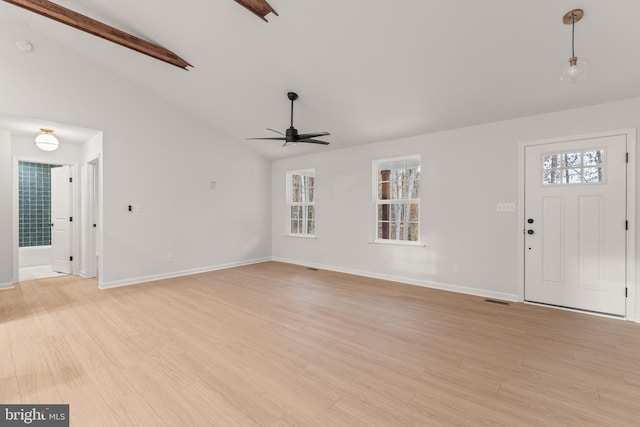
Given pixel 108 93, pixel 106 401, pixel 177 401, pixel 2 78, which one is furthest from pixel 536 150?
pixel 2 78

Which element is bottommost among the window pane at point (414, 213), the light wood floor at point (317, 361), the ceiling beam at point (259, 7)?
the light wood floor at point (317, 361)

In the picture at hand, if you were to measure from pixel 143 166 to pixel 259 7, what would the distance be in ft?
11.8

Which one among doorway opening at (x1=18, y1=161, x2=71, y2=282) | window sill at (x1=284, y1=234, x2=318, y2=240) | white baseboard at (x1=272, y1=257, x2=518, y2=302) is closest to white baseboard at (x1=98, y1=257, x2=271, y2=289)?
window sill at (x1=284, y1=234, x2=318, y2=240)

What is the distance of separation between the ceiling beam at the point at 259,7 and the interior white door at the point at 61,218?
5.23m

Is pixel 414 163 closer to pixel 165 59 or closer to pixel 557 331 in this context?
pixel 557 331

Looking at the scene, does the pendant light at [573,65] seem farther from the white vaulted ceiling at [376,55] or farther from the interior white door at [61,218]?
the interior white door at [61,218]

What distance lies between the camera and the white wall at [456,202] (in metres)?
3.86

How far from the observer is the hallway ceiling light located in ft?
15.3

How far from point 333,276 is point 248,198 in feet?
9.47

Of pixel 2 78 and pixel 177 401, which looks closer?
pixel 177 401

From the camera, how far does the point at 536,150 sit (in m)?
3.83

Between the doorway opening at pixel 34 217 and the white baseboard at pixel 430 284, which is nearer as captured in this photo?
the white baseboard at pixel 430 284

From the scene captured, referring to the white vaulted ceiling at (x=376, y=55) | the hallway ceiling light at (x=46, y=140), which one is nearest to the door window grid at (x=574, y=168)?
the white vaulted ceiling at (x=376, y=55)

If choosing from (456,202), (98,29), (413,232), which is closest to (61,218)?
(98,29)
